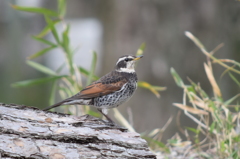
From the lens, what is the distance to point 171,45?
6078mm

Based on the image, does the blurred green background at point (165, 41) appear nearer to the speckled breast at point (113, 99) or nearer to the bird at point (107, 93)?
the bird at point (107, 93)

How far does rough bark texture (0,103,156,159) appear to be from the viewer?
8.68 feet

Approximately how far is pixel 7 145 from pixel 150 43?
401 centimetres

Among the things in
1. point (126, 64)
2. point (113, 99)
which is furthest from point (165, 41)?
point (113, 99)

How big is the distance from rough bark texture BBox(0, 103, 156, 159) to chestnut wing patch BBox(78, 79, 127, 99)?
0.59 metres

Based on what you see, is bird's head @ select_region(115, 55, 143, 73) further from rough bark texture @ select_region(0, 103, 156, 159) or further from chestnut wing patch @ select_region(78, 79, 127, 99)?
rough bark texture @ select_region(0, 103, 156, 159)

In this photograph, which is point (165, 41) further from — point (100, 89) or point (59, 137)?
point (59, 137)

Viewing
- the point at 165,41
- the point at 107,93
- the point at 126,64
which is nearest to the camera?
the point at 107,93

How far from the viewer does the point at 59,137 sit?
2.81 meters

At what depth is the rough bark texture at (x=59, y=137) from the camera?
2645 mm

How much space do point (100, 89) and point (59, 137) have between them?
3.69 ft

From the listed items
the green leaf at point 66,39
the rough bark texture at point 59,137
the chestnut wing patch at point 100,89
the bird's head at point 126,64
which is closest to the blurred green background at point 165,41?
the green leaf at point 66,39

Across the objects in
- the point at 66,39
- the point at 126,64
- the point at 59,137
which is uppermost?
the point at 66,39

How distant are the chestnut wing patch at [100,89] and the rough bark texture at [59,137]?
0.59m
